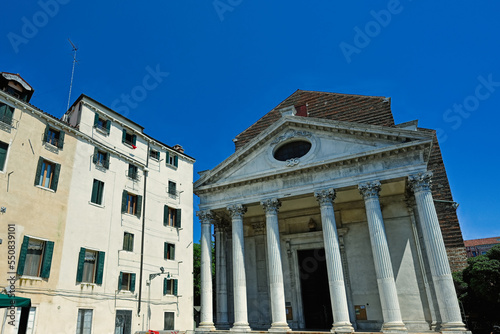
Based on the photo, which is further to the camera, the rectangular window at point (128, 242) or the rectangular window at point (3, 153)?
the rectangular window at point (128, 242)

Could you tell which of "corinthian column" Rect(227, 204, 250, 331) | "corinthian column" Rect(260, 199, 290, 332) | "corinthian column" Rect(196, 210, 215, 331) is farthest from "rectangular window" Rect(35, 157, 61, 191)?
"corinthian column" Rect(260, 199, 290, 332)

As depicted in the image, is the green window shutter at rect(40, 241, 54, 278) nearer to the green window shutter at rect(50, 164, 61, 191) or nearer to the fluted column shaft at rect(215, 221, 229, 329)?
the green window shutter at rect(50, 164, 61, 191)

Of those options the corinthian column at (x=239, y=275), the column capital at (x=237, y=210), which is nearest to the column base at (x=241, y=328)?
the corinthian column at (x=239, y=275)

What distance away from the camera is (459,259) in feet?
76.5

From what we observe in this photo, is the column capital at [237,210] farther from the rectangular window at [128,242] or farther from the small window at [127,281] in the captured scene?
the small window at [127,281]

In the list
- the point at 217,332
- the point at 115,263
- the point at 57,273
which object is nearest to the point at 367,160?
the point at 217,332

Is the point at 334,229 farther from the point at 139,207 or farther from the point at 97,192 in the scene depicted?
the point at 97,192

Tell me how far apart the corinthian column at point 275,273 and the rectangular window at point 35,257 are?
11.8m

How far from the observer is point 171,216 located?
76.1 feet

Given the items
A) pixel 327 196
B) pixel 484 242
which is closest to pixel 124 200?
pixel 327 196

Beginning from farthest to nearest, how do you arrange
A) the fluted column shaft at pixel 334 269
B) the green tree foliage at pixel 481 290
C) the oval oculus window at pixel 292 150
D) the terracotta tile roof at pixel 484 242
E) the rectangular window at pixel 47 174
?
the terracotta tile roof at pixel 484 242 → the oval oculus window at pixel 292 150 → the green tree foliage at pixel 481 290 → the fluted column shaft at pixel 334 269 → the rectangular window at pixel 47 174

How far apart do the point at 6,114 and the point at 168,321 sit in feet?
45.7

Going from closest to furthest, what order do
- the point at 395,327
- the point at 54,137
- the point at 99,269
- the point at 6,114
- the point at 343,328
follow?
the point at 6,114 < the point at 395,327 < the point at 99,269 < the point at 54,137 < the point at 343,328

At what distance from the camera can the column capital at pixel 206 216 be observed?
24000 millimetres
